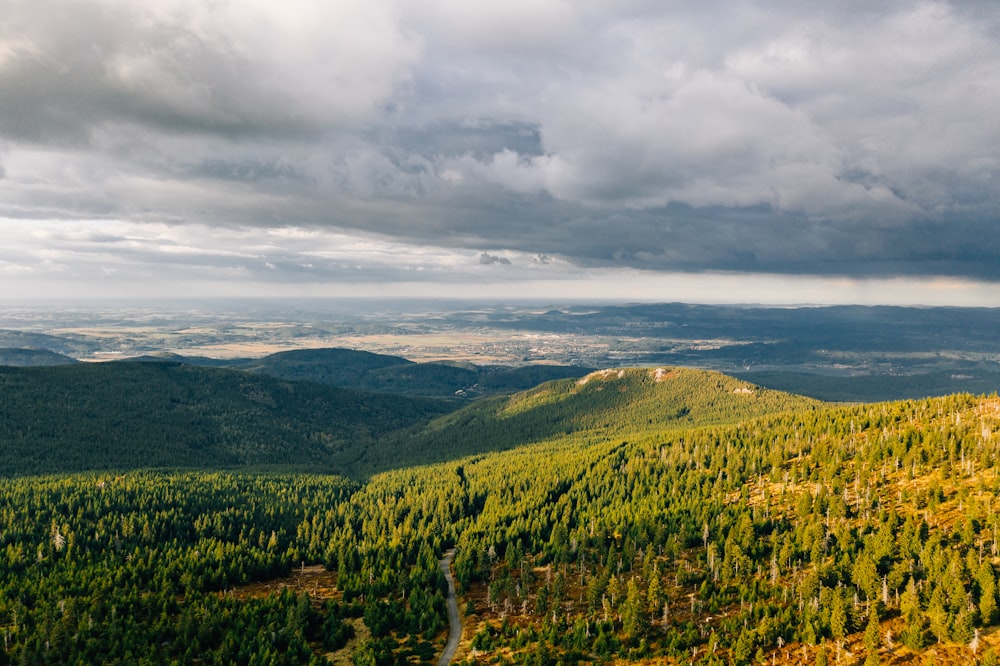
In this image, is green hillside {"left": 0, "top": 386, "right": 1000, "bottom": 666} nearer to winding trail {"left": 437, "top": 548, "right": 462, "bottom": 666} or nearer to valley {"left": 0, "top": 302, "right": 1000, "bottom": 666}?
valley {"left": 0, "top": 302, "right": 1000, "bottom": 666}

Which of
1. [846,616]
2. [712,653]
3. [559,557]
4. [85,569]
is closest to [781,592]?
[846,616]

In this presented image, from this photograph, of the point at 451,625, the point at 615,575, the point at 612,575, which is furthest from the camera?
the point at 615,575

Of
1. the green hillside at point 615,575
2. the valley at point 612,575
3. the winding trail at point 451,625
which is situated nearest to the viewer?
the green hillside at point 615,575

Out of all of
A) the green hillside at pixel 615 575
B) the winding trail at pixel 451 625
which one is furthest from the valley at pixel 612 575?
the winding trail at pixel 451 625

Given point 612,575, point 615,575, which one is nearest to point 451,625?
point 612,575

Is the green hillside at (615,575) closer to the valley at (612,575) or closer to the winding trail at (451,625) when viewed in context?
the valley at (612,575)

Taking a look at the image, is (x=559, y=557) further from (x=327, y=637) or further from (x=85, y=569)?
(x=85, y=569)

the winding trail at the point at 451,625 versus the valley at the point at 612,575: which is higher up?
the valley at the point at 612,575

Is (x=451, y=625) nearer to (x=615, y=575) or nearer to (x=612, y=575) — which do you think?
(x=612, y=575)
